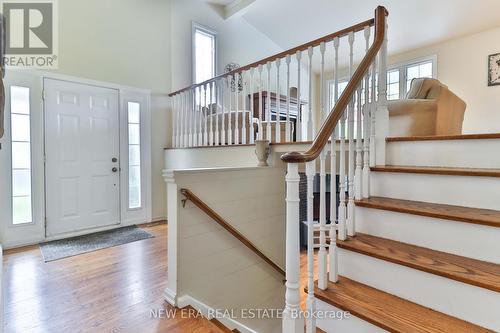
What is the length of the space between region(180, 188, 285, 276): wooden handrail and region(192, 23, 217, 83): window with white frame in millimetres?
3463

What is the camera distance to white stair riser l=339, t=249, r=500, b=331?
1.12 meters

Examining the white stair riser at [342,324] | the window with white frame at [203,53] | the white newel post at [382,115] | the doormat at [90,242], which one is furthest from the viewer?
the window with white frame at [203,53]

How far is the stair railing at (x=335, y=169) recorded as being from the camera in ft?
4.12

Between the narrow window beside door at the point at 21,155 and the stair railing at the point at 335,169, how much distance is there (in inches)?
140

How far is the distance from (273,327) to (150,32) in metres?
4.64

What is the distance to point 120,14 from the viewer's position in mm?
4086

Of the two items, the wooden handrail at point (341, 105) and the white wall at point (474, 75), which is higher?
the white wall at point (474, 75)

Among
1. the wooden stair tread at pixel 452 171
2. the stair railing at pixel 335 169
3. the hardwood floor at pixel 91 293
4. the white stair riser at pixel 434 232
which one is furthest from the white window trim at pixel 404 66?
the hardwood floor at pixel 91 293

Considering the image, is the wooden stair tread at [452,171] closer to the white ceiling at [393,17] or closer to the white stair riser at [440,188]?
the white stair riser at [440,188]

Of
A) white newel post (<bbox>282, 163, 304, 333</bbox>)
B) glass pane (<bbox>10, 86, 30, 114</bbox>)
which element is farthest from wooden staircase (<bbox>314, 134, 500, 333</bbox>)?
glass pane (<bbox>10, 86, 30, 114</bbox>)

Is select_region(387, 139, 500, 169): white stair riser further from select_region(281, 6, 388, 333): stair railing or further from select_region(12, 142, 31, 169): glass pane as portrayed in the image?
select_region(12, 142, 31, 169): glass pane

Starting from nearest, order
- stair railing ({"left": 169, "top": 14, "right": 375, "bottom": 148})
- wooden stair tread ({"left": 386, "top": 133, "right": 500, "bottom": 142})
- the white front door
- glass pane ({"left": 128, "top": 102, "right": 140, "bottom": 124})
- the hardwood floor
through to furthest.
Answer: wooden stair tread ({"left": 386, "top": 133, "right": 500, "bottom": 142})
the hardwood floor
stair railing ({"left": 169, "top": 14, "right": 375, "bottom": 148})
the white front door
glass pane ({"left": 128, "top": 102, "right": 140, "bottom": 124})

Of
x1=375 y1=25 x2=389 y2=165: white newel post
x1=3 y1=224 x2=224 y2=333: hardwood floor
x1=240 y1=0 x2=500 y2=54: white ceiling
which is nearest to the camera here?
x1=3 y1=224 x2=224 y2=333: hardwood floor

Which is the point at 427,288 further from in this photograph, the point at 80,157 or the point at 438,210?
the point at 80,157
